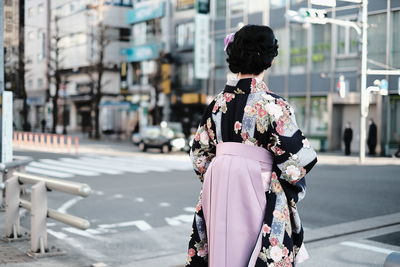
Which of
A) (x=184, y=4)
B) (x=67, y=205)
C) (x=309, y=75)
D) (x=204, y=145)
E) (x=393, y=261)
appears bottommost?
(x=67, y=205)

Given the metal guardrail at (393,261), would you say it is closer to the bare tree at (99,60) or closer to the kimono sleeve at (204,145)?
the kimono sleeve at (204,145)

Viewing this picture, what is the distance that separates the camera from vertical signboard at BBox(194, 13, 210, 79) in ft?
109

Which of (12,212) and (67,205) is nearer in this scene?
(12,212)

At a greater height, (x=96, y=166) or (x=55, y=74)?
(x=55, y=74)

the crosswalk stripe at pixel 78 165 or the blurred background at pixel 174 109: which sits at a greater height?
the blurred background at pixel 174 109

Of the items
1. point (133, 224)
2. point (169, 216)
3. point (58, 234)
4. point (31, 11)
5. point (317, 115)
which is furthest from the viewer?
point (317, 115)

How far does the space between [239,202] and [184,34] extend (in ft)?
116

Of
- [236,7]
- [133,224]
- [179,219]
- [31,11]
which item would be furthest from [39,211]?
[236,7]

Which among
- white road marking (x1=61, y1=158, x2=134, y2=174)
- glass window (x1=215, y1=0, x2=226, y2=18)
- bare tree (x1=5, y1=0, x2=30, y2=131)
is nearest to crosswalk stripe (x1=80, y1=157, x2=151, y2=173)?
white road marking (x1=61, y1=158, x2=134, y2=174)

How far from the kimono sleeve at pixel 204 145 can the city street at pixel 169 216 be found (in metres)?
2.47

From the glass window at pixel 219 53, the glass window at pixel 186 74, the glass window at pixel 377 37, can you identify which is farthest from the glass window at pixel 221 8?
the glass window at pixel 377 37

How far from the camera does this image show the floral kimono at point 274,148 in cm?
285

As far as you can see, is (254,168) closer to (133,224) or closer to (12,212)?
(12,212)

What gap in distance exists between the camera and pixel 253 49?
298 cm
